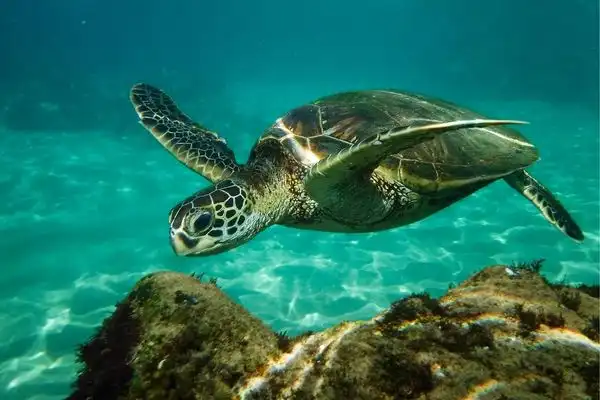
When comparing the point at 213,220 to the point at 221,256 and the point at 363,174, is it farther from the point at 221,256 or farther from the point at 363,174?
the point at 221,256

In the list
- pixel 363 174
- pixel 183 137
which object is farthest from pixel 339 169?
pixel 183 137

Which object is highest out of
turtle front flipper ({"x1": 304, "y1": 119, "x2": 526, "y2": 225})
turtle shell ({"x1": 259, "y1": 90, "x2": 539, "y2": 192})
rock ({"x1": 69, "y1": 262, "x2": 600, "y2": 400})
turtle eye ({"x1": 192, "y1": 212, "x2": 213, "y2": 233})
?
turtle shell ({"x1": 259, "y1": 90, "x2": 539, "y2": 192})

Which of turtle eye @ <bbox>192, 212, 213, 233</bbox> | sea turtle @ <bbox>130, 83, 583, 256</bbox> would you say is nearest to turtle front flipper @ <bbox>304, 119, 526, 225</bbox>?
sea turtle @ <bbox>130, 83, 583, 256</bbox>

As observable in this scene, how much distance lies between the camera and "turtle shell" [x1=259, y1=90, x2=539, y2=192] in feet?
12.1

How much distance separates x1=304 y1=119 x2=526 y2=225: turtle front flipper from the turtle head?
1.92 ft

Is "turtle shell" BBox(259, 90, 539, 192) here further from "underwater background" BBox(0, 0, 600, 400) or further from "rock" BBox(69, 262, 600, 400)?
"underwater background" BBox(0, 0, 600, 400)

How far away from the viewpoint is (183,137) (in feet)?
15.4

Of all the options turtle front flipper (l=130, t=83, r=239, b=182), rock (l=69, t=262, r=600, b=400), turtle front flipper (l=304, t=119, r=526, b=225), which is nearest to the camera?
rock (l=69, t=262, r=600, b=400)

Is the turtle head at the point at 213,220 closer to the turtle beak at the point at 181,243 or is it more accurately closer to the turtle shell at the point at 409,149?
the turtle beak at the point at 181,243

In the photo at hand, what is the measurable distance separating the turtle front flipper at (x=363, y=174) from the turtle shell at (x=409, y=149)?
32cm

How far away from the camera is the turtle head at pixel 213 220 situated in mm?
2977

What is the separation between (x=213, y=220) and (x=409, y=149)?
6.44 ft

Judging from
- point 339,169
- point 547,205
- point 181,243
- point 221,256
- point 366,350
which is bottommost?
point 366,350

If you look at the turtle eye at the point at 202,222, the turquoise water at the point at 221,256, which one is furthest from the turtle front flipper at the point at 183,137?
the turquoise water at the point at 221,256
